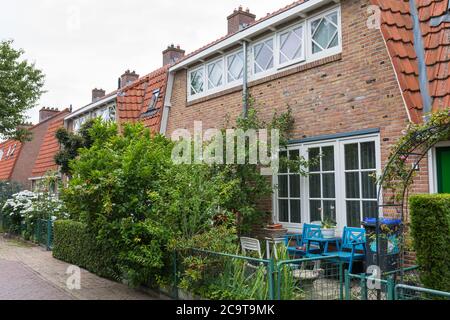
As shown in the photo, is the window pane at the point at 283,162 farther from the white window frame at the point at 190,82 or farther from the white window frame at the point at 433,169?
the white window frame at the point at 190,82

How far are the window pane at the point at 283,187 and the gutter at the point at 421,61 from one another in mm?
3589

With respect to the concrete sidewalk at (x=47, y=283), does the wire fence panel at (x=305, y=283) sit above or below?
above

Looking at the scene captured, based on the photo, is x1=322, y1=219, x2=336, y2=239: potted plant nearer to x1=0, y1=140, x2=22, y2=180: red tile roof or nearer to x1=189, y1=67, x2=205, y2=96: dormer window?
x1=189, y1=67, x2=205, y2=96: dormer window

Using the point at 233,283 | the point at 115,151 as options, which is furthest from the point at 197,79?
the point at 233,283

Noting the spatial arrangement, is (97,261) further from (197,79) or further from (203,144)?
(197,79)

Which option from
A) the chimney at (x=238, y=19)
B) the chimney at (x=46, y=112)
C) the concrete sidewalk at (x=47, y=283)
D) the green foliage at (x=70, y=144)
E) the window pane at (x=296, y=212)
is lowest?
the concrete sidewalk at (x=47, y=283)

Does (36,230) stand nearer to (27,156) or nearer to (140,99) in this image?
(140,99)

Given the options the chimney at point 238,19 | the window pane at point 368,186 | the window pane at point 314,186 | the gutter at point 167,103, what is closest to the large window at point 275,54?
the gutter at point 167,103

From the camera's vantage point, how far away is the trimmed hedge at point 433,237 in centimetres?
535

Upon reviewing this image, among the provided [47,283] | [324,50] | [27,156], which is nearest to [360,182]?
[324,50]

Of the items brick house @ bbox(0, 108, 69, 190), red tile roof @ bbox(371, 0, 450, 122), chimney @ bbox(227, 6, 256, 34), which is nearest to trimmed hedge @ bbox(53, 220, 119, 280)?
red tile roof @ bbox(371, 0, 450, 122)

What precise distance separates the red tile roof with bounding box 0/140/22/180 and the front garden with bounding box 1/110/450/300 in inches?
941

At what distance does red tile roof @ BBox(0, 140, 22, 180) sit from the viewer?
29.4 meters

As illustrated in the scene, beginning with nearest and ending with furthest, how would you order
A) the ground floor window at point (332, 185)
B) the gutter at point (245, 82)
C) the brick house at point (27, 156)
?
the ground floor window at point (332, 185) < the gutter at point (245, 82) < the brick house at point (27, 156)
